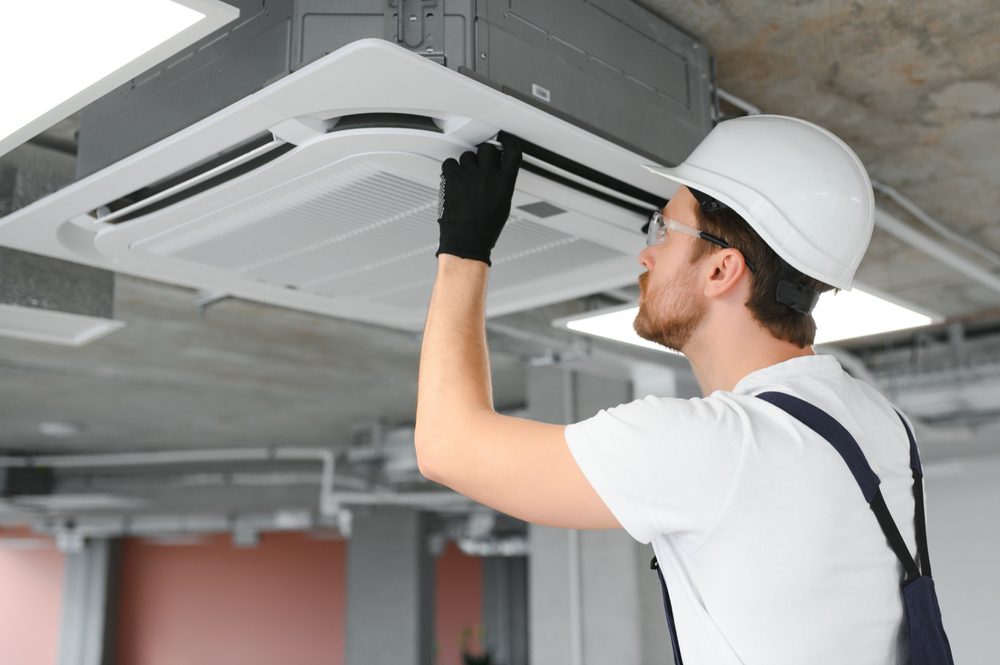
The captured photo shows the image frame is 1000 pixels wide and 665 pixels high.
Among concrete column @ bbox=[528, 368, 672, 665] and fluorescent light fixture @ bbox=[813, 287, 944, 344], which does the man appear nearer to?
fluorescent light fixture @ bbox=[813, 287, 944, 344]

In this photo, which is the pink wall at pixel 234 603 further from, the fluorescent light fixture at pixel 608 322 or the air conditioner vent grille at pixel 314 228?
the air conditioner vent grille at pixel 314 228

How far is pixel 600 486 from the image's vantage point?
978 mm

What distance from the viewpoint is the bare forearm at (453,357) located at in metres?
1.09

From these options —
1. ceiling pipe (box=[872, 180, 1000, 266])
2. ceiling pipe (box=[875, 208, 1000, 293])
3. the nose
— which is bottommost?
the nose

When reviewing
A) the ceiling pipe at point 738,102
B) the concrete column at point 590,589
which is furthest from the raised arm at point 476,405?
the concrete column at point 590,589

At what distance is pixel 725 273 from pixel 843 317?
1224 millimetres

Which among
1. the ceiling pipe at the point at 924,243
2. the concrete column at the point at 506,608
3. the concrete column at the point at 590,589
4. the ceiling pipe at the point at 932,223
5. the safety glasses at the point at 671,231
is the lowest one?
the concrete column at the point at 506,608

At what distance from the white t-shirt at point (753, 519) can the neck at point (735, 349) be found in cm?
18

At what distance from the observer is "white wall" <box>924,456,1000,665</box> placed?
5.52 metres

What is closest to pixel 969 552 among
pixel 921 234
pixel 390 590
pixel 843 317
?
pixel 921 234

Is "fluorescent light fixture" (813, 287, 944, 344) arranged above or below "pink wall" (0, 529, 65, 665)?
above

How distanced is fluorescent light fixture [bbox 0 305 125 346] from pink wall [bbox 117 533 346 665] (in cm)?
966

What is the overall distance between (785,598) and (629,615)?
2.89 m

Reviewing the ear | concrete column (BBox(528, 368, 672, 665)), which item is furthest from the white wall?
the ear
